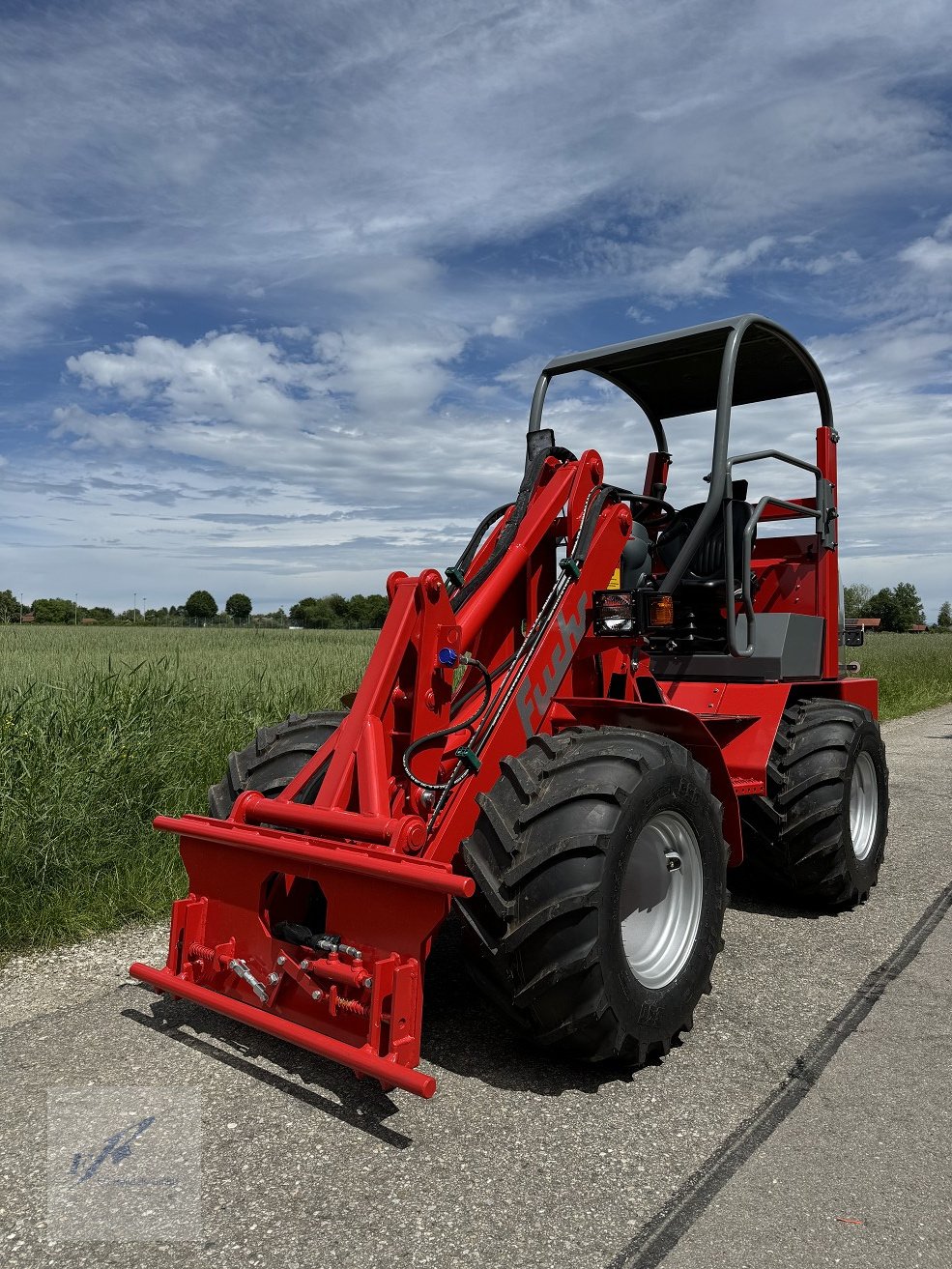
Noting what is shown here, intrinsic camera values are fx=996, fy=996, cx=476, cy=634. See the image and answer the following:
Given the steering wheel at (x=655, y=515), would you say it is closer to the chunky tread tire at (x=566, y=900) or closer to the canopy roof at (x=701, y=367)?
the canopy roof at (x=701, y=367)

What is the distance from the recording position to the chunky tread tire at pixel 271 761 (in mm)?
4145

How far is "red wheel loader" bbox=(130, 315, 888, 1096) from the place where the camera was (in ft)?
10.3

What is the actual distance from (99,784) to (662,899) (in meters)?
3.44

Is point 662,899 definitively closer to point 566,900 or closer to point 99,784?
point 566,900

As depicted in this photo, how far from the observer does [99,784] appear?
224 inches

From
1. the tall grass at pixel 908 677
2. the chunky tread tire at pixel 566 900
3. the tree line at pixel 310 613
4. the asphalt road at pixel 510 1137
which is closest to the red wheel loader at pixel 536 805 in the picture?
the chunky tread tire at pixel 566 900

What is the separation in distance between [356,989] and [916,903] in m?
3.66

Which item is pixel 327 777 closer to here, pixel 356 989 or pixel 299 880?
pixel 299 880

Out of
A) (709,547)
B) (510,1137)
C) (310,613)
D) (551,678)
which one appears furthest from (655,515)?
(310,613)

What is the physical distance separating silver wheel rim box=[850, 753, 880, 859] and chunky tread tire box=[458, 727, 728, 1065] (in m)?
2.44

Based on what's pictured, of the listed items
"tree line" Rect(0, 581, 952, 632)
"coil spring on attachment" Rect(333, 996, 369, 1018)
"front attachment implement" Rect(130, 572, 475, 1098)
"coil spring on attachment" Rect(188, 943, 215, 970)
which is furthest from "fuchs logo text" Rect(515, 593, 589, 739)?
"tree line" Rect(0, 581, 952, 632)

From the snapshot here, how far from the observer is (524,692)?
3873 mm

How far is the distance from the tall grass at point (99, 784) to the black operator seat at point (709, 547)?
319 centimetres

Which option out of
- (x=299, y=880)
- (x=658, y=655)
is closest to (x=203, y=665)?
(x=658, y=655)
